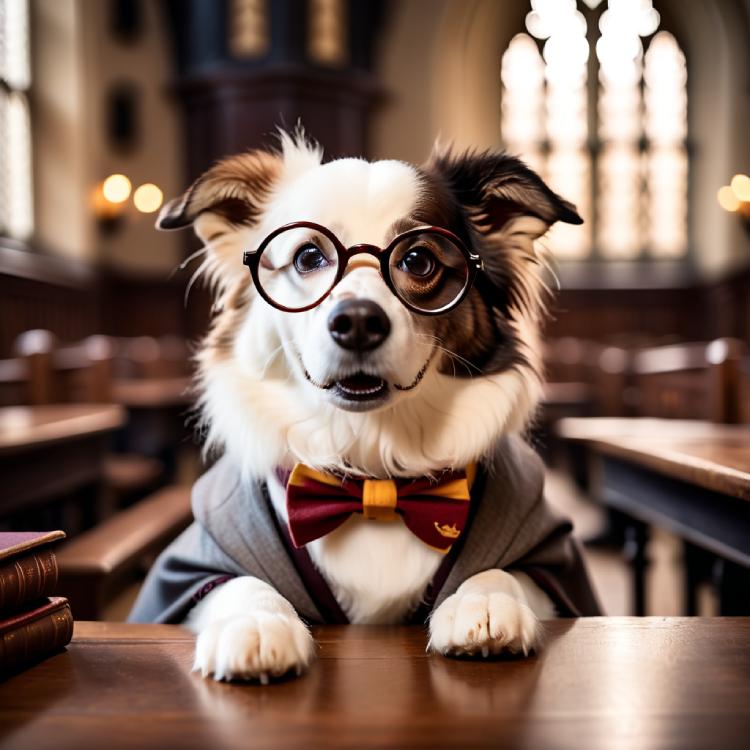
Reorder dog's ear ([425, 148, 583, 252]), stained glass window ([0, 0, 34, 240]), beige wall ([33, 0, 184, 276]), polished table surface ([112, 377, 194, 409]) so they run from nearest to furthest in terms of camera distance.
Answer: dog's ear ([425, 148, 583, 252]), polished table surface ([112, 377, 194, 409]), stained glass window ([0, 0, 34, 240]), beige wall ([33, 0, 184, 276])

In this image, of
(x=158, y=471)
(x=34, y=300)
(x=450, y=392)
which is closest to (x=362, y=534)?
(x=450, y=392)

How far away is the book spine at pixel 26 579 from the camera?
0.94 m

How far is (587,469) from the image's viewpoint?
16.3 ft

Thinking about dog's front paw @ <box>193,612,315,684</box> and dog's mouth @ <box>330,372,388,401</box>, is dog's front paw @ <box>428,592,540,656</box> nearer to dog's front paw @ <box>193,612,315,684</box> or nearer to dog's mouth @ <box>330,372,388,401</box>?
dog's front paw @ <box>193,612,315,684</box>

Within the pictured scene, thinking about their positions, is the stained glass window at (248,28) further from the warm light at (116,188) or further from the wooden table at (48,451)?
the wooden table at (48,451)

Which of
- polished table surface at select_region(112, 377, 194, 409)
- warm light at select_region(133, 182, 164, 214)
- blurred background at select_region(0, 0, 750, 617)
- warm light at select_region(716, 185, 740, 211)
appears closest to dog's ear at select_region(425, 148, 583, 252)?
polished table surface at select_region(112, 377, 194, 409)

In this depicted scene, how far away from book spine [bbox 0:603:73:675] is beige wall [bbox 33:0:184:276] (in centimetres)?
748

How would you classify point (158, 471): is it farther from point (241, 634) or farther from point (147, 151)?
point (147, 151)

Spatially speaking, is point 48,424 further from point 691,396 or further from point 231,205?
point 691,396

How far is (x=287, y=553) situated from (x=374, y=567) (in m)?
0.13

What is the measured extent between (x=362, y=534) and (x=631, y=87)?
9.60 m

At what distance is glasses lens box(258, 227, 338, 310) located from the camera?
4.35 ft

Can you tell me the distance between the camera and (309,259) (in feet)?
4.44

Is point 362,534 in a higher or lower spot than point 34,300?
lower
